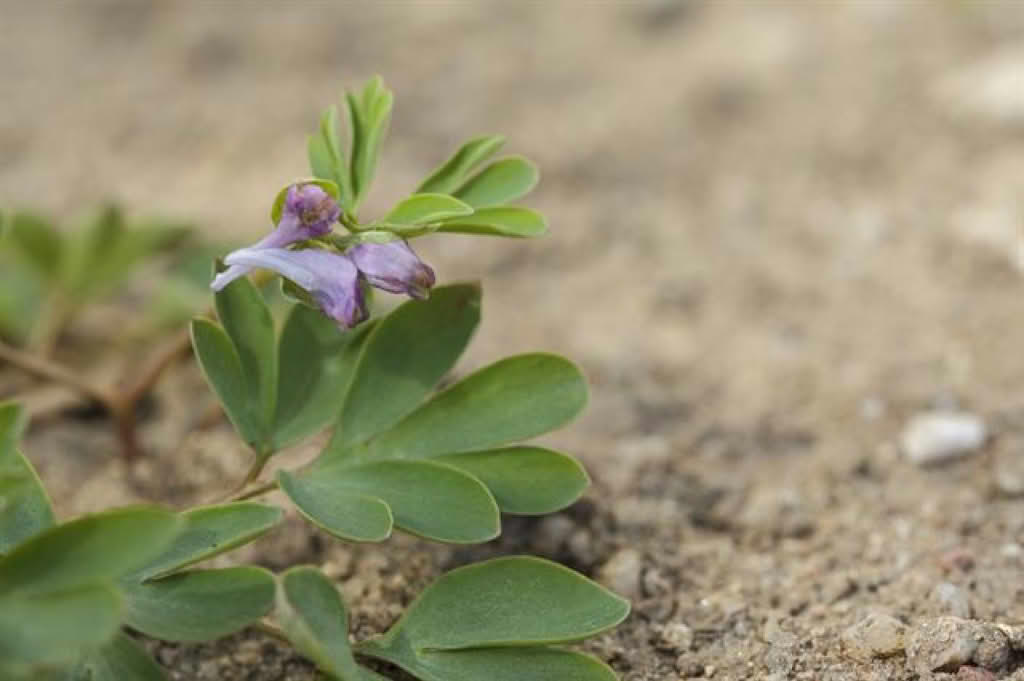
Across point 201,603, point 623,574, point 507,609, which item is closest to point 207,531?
point 201,603

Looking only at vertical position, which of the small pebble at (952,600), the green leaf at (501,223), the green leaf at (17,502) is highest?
the green leaf at (501,223)

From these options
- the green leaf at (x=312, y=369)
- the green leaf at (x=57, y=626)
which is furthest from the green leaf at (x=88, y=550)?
the green leaf at (x=312, y=369)

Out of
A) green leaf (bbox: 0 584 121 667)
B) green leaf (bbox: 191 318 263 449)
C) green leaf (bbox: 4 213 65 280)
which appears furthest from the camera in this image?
green leaf (bbox: 4 213 65 280)

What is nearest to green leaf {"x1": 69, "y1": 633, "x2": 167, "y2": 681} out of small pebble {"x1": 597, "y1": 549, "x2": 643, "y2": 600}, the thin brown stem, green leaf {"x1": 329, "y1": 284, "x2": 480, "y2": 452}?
green leaf {"x1": 329, "y1": 284, "x2": 480, "y2": 452}

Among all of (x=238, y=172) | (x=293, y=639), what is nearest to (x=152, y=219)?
(x=238, y=172)

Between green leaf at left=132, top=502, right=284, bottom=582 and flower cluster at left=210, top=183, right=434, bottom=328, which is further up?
flower cluster at left=210, top=183, right=434, bottom=328

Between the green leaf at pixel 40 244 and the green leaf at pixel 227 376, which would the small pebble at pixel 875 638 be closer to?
the green leaf at pixel 227 376

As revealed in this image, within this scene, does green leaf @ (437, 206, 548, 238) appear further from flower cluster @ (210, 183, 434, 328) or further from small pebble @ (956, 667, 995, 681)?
small pebble @ (956, 667, 995, 681)

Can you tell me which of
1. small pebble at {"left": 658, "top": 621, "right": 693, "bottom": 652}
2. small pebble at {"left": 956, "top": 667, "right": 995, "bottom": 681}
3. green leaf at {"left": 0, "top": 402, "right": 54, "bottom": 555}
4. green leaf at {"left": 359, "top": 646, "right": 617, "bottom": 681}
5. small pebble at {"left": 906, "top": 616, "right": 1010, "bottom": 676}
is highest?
green leaf at {"left": 0, "top": 402, "right": 54, "bottom": 555}
